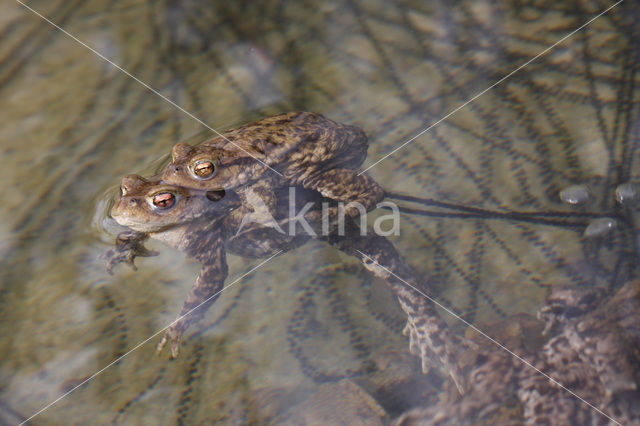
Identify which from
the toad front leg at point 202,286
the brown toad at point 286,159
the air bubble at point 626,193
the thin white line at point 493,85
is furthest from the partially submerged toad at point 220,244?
the air bubble at point 626,193

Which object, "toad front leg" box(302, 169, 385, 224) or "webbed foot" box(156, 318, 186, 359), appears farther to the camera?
"toad front leg" box(302, 169, 385, 224)

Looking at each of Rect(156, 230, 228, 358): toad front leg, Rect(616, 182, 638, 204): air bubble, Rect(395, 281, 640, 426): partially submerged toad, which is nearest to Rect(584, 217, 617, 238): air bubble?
Rect(616, 182, 638, 204): air bubble

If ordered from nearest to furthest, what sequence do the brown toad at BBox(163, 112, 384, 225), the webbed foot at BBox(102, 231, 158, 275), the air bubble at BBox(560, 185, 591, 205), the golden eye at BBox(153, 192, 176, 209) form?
the golden eye at BBox(153, 192, 176, 209) < the brown toad at BBox(163, 112, 384, 225) < the webbed foot at BBox(102, 231, 158, 275) < the air bubble at BBox(560, 185, 591, 205)

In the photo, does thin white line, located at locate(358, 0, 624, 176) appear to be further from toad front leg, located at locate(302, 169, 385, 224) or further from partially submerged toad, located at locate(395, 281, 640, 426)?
partially submerged toad, located at locate(395, 281, 640, 426)

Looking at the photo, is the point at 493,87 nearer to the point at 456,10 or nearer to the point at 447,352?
the point at 456,10

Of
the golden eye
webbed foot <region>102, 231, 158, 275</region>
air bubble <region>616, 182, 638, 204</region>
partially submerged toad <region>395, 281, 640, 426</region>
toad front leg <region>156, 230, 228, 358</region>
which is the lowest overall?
partially submerged toad <region>395, 281, 640, 426</region>

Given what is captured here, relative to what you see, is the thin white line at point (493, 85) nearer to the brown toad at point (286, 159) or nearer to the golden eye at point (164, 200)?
the brown toad at point (286, 159)

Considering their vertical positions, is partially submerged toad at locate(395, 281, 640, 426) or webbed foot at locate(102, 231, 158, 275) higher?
webbed foot at locate(102, 231, 158, 275)
